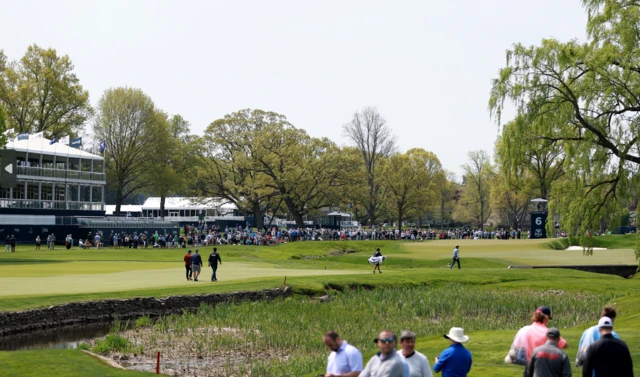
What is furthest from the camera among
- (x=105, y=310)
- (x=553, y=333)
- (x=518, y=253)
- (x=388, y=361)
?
(x=518, y=253)

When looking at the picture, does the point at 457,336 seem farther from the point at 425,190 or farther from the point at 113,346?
the point at 425,190

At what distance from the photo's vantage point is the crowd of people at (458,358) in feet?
31.7

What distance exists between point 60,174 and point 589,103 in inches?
2343

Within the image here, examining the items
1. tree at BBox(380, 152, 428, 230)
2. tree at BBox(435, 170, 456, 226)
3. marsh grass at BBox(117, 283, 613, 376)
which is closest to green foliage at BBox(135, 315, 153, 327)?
marsh grass at BBox(117, 283, 613, 376)

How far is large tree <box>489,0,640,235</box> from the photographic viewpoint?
120 feet

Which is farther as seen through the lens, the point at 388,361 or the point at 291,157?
the point at 291,157

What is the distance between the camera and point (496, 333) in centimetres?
2283

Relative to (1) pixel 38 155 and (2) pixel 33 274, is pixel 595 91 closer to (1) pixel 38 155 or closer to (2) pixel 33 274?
(2) pixel 33 274

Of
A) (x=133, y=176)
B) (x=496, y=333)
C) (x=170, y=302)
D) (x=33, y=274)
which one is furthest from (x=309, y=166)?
(x=496, y=333)

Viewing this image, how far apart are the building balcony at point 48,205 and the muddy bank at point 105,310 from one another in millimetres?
46993

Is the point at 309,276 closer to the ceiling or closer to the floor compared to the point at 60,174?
closer to the floor

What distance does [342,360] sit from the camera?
10.4 m

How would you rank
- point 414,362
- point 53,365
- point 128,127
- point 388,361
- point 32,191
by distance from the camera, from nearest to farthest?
point 388,361 → point 414,362 → point 53,365 → point 32,191 → point 128,127

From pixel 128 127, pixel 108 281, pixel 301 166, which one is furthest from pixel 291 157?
pixel 108 281
